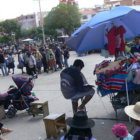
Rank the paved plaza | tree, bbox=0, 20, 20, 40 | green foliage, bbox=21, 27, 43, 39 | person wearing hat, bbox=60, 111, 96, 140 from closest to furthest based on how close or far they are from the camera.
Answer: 1. person wearing hat, bbox=60, 111, 96, 140
2. the paved plaza
3. tree, bbox=0, 20, 20, 40
4. green foliage, bbox=21, 27, 43, 39

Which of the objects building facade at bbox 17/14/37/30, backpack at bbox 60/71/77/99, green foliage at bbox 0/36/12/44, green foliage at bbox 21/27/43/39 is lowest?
green foliage at bbox 0/36/12/44

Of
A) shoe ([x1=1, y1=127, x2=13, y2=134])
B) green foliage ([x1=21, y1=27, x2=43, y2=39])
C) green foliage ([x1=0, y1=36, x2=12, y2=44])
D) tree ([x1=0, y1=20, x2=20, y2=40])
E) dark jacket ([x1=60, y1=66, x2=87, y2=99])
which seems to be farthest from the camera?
green foliage ([x1=21, y1=27, x2=43, y2=39])

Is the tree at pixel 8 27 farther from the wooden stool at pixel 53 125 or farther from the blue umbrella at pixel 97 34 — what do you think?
the wooden stool at pixel 53 125

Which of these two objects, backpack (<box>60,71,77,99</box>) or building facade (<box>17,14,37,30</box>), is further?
building facade (<box>17,14,37,30</box>)

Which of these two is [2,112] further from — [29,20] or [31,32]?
[29,20]

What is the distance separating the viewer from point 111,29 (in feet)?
18.4

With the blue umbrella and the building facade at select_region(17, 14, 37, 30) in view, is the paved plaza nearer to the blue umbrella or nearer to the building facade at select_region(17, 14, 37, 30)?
the blue umbrella

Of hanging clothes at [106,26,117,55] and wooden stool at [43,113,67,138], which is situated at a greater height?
hanging clothes at [106,26,117,55]

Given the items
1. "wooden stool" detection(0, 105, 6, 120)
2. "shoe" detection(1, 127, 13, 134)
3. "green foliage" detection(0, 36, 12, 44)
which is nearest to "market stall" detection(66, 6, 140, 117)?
"shoe" detection(1, 127, 13, 134)

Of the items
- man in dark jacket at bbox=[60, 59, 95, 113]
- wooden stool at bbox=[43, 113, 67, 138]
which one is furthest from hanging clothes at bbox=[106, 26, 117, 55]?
wooden stool at bbox=[43, 113, 67, 138]

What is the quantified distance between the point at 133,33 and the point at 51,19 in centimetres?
4922

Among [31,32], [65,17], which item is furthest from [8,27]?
[65,17]

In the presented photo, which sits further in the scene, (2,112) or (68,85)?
(2,112)

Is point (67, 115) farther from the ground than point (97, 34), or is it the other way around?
point (97, 34)
